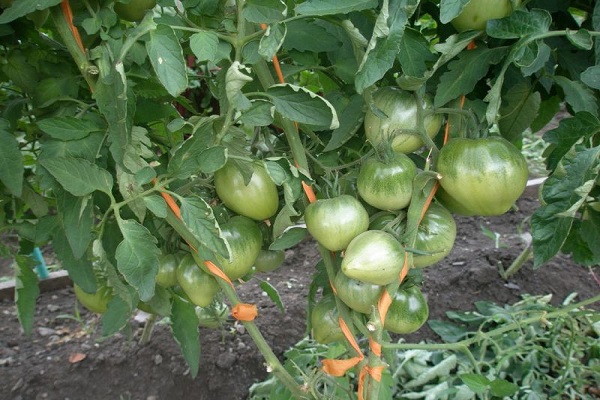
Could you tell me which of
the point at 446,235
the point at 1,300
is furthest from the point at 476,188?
the point at 1,300

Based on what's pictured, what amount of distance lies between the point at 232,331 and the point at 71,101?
1213 mm

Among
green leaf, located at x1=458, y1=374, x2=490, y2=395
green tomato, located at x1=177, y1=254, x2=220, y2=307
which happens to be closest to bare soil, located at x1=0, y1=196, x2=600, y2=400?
green leaf, located at x1=458, y1=374, x2=490, y2=395

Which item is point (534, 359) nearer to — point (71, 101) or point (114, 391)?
point (114, 391)

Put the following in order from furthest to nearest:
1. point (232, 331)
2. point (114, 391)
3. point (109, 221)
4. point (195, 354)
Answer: point (232, 331) < point (114, 391) < point (195, 354) < point (109, 221)

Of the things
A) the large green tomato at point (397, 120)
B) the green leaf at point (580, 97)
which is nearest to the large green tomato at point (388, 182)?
the large green tomato at point (397, 120)

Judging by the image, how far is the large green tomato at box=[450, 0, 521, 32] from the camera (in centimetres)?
69

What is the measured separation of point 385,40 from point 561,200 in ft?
0.96

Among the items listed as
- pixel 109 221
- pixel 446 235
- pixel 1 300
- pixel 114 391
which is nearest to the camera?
pixel 446 235

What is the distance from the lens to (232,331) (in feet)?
6.25

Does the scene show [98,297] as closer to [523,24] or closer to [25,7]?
[25,7]

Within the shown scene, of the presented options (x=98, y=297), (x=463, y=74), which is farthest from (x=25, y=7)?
(x=98, y=297)

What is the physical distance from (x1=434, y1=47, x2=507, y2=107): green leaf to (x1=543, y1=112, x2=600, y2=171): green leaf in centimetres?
12

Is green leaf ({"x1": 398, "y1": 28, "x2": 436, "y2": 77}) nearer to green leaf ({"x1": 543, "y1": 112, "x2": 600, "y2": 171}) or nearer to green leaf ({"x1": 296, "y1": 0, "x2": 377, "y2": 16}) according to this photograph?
green leaf ({"x1": 296, "y1": 0, "x2": 377, "y2": 16})

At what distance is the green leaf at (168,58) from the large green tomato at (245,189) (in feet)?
0.54
